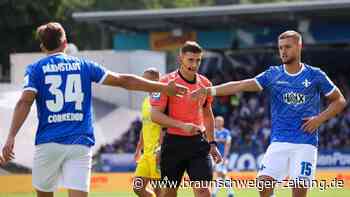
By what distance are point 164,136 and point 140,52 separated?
23635 millimetres

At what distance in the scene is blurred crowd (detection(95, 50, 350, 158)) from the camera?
3256 cm

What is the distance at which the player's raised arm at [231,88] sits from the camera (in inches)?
420

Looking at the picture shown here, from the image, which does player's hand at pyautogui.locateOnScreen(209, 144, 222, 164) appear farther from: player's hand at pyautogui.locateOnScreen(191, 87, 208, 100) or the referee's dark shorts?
player's hand at pyautogui.locateOnScreen(191, 87, 208, 100)

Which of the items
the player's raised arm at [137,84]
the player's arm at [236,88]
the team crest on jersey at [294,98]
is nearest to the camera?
the player's raised arm at [137,84]

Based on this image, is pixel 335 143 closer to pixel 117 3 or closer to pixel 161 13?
pixel 161 13

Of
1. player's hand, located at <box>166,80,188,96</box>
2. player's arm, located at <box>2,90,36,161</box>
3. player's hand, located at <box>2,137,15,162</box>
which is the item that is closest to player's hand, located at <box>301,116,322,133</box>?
player's hand, located at <box>166,80,188,96</box>

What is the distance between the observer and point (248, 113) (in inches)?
1451

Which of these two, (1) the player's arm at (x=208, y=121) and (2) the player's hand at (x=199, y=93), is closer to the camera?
(2) the player's hand at (x=199, y=93)

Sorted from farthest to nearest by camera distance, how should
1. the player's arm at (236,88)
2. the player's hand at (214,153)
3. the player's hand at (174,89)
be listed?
the player's hand at (214,153)
the player's arm at (236,88)
the player's hand at (174,89)

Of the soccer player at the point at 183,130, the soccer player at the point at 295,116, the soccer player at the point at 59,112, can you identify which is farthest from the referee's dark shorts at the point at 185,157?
the soccer player at the point at 59,112

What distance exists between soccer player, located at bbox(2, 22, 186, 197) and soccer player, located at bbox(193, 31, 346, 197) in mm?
2569

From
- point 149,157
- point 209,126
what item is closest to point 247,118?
point 149,157

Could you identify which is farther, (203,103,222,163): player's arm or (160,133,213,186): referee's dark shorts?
(203,103,222,163): player's arm

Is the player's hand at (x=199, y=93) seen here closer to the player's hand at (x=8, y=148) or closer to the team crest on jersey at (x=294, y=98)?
the team crest on jersey at (x=294, y=98)
